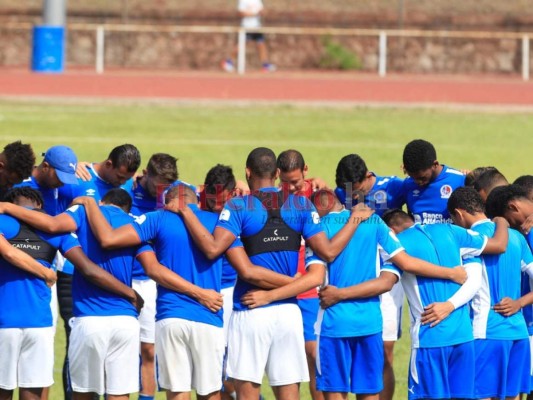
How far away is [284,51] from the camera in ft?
114

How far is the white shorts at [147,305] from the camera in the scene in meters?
9.44

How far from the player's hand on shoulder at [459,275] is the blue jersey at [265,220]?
944mm

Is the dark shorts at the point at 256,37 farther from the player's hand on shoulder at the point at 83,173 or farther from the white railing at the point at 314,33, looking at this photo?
the player's hand on shoulder at the point at 83,173

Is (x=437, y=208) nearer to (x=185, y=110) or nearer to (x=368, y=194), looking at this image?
(x=368, y=194)

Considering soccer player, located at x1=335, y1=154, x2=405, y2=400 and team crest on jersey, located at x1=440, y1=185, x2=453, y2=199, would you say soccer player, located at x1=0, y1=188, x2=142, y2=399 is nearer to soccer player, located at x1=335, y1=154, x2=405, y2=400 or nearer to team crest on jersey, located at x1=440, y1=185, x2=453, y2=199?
soccer player, located at x1=335, y1=154, x2=405, y2=400

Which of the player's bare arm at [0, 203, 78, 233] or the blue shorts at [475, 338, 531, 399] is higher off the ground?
the player's bare arm at [0, 203, 78, 233]

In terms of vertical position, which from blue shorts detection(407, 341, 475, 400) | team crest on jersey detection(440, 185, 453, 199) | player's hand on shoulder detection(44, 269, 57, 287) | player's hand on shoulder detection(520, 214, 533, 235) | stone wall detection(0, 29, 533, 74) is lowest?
blue shorts detection(407, 341, 475, 400)

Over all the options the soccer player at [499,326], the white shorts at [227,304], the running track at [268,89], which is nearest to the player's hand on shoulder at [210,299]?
the white shorts at [227,304]

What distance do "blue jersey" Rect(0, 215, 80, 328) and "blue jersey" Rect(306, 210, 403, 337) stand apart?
1.71 m

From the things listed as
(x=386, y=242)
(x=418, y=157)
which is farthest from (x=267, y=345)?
(x=418, y=157)

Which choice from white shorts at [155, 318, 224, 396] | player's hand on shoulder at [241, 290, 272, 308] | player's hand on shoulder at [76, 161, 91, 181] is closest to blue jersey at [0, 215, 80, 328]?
white shorts at [155, 318, 224, 396]

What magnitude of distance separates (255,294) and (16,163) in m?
2.32

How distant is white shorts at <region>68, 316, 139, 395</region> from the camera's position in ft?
26.1

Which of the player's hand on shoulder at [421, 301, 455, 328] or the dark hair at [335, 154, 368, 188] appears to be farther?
the dark hair at [335, 154, 368, 188]
